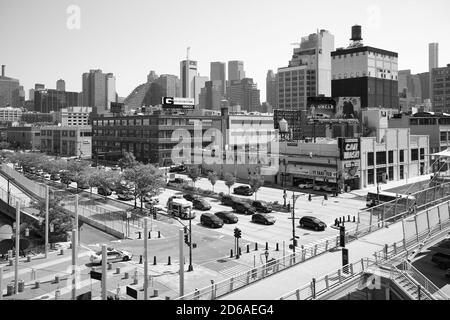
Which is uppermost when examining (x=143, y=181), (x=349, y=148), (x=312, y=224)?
(x=349, y=148)

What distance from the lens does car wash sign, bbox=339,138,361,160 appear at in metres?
57.2

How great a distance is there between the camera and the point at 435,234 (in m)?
20.6

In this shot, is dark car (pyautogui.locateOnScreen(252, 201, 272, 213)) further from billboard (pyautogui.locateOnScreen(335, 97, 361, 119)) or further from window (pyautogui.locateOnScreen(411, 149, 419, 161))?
billboard (pyautogui.locateOnScreen(335, 97, 361, 119))

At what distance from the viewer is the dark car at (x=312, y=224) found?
3782 centimetres

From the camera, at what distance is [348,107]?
78812 millimetres

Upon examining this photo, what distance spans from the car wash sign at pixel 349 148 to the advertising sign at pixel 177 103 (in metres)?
47.3

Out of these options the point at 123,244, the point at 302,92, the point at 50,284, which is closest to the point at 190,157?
the point at 123,244

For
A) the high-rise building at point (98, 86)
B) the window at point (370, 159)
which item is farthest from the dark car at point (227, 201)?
the high-rise building at point (98, 86)

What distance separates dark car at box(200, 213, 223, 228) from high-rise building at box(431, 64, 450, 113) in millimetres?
144952

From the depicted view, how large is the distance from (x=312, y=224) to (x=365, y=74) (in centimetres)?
11041

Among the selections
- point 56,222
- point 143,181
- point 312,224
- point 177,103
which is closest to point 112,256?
point 56,222

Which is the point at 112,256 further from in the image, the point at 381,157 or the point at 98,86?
the point at 98,86
